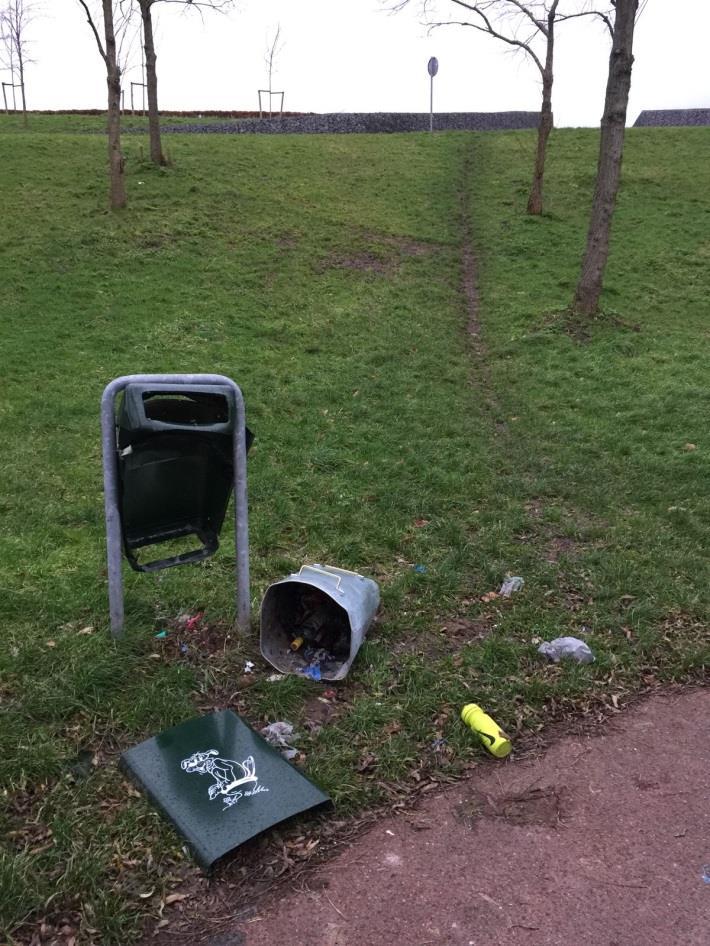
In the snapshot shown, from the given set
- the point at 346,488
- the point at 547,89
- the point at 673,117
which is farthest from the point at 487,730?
the point at 673,117

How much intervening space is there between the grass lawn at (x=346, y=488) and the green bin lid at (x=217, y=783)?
9 cm

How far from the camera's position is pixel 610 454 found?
7199mm

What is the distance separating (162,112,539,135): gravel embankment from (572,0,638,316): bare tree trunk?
21309 mm

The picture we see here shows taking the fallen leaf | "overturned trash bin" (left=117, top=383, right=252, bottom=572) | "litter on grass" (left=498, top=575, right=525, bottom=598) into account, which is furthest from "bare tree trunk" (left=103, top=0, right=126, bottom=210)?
the fallen leaf

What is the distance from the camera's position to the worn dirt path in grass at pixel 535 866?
236 centimetres

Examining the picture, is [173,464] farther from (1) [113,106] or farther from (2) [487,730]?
(1) [113,106]

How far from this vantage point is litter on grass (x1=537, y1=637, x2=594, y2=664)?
388 cm

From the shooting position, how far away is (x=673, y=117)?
112 feet

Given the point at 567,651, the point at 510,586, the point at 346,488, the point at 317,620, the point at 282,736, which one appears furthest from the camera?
the point at 346,488

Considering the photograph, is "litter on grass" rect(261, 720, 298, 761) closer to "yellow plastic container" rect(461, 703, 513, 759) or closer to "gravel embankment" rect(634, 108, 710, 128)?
"yellow plastic container" rect(461, 703, 513, 759)

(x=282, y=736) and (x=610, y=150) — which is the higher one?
(x=610, y=150)

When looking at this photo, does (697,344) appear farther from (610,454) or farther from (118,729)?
(118,729)

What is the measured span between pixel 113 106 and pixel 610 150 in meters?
9.89

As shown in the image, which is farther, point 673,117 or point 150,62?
point 673,117
